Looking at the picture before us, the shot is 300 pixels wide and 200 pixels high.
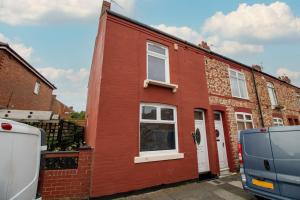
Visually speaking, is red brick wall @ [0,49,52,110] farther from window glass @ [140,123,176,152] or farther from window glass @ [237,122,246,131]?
window glass @ [237,122,246,131]

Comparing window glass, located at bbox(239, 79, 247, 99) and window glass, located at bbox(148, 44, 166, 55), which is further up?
window glass, located at bbox(148, 44, 166, 55)

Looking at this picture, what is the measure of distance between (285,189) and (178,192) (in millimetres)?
2841

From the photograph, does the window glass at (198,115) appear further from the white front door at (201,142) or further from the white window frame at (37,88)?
the white window frame at (37,88)

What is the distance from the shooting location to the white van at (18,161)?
5.28 ft

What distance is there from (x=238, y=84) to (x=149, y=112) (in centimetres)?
676

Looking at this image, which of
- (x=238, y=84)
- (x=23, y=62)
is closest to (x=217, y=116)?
(x=238, y=84)

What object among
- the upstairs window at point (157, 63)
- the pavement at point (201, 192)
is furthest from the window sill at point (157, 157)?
the upstairs window at point (157, 63)

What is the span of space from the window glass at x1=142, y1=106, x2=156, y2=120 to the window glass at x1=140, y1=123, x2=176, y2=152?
10.3 inches

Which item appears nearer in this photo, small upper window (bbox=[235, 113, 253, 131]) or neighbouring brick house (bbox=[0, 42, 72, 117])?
small upper window (bbox=[235, 113, 253, 131])

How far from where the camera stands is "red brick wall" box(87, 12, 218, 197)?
4766 mm

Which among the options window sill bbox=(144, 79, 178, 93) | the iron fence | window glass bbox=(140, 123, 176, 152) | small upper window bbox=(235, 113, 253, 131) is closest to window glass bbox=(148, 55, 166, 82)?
window sill bbox=(144, 79, 178, 93)

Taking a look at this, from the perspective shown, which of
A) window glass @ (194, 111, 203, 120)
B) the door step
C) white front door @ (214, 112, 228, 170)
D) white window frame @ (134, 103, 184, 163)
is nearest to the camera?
white window frame @ (134, 103, 184, 163)

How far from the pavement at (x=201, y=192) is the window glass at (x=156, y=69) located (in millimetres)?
4159

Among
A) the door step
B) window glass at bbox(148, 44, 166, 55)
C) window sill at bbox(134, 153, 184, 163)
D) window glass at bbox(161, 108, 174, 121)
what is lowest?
the door step
